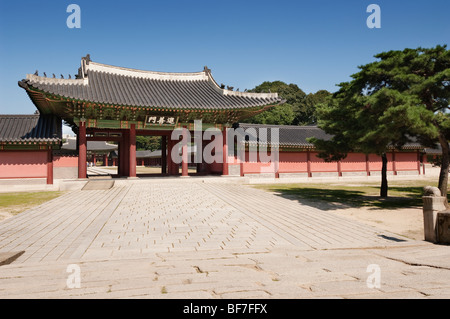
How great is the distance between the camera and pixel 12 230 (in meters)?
6.97

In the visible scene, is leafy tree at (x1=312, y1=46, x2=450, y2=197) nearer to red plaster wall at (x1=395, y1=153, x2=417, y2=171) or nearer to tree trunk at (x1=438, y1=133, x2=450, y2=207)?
tree trunk at (x1=438, y1=133, x2=450, y2=207)

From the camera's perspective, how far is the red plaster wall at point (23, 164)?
57.7 ft

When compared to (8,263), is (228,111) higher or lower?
higher

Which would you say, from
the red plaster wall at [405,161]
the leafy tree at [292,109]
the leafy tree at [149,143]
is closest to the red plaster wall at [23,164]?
the red plaster wall at [405,161]

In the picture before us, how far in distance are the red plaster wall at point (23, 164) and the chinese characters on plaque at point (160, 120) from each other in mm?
6866

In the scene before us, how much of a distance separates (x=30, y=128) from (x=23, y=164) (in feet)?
8.99

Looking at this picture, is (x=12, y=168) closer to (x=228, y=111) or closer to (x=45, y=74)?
(x=45, y=74)

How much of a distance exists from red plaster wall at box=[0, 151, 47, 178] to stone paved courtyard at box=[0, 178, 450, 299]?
10.2m

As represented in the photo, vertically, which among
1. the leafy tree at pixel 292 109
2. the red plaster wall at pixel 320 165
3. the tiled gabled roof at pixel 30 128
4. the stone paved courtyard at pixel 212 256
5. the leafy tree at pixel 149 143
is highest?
the leafy tree at pixel 292 109

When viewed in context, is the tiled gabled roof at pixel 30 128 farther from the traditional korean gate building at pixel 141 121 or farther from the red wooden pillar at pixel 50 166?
the red wooden pillar at pixel 50 166

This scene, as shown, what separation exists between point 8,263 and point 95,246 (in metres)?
1.38

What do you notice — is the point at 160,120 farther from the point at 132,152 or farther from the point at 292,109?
the point at 292,109

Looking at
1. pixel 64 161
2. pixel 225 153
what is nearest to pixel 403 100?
pixel 225 153
